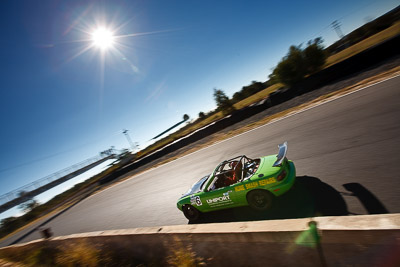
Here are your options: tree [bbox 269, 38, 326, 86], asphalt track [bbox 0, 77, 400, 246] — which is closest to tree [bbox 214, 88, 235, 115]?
tree [bbox 269, 38, 326, 86]

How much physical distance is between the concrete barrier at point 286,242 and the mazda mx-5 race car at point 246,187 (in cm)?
141

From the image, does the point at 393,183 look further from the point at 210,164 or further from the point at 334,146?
the point at 210,164

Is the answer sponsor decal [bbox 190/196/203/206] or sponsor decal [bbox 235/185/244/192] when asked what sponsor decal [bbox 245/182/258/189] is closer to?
sponsor decal [bbox 235/185/244/192]

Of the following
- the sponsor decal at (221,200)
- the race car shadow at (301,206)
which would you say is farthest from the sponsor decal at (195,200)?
the race car shadow at (301,206)

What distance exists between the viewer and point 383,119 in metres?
6.66

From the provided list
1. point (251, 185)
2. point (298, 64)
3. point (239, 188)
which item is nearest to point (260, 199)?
point (251, 185)

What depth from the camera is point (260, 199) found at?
15.7 ft

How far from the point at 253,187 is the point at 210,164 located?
19.3 ft

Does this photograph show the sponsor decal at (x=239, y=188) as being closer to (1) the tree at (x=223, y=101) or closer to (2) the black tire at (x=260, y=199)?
(2) the black tire at (x=260, y=199)

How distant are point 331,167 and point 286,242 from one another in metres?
3.77

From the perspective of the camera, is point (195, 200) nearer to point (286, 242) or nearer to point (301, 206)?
point (301, 206)

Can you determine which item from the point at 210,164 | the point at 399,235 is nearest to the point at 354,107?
the point at 210,164

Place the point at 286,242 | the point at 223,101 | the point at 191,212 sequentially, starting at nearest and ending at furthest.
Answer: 1. the point at 286,242
2. the point at 191,212
3. the point at 223,101

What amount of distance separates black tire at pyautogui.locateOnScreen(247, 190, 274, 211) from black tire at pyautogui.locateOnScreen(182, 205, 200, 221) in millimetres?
1636
